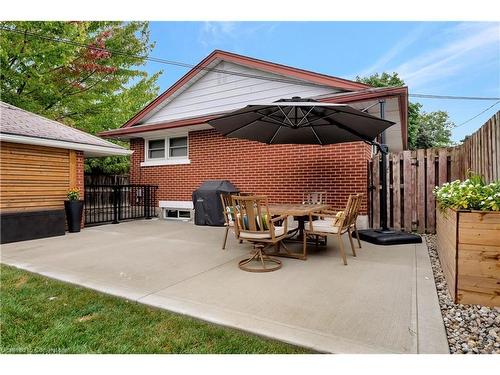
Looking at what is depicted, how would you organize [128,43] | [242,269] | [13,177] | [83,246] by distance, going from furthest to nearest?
[128,43], [13,177], [83,246], [242,269]

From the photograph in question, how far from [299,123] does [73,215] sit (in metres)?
5.52

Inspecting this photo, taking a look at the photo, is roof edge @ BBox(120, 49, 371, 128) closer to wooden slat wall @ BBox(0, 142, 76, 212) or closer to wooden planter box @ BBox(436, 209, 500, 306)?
wooden slat wall @ BBox(0, 142, 76, 212)

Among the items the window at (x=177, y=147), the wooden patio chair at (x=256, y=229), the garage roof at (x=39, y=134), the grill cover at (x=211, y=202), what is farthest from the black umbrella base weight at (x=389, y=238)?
the garage roof at (x=39, y=134)

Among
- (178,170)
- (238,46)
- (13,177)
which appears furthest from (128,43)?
(13,177)

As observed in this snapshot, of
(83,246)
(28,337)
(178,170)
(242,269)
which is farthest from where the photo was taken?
(178,170)

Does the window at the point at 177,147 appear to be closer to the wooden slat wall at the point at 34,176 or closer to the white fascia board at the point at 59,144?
the white fascia board at the point at 59,144

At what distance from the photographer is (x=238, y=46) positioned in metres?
11.7

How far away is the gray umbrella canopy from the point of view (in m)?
4.74

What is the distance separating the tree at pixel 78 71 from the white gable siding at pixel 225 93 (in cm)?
367

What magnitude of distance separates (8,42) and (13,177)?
7588mm

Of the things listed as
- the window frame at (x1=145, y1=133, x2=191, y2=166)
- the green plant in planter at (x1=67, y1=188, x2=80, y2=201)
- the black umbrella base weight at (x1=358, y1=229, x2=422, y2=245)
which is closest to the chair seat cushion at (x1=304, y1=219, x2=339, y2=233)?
the black umbrella base weight at (x1=358, y1=229, x2=422, y2=245)

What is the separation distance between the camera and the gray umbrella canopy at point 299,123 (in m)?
4.74

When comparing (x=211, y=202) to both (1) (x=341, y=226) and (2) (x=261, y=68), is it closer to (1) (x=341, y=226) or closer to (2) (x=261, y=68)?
(2) (x=261, y=68)

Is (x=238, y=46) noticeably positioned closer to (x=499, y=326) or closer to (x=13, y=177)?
(x=13, y=177)
